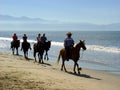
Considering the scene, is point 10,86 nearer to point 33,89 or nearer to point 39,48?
point 33,89

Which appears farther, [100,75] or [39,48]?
[39,48]

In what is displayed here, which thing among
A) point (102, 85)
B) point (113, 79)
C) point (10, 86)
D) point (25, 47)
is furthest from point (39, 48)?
point (10, 86)

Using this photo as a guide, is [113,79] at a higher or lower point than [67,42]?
lower

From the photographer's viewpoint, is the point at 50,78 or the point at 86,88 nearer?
the point at 86,88

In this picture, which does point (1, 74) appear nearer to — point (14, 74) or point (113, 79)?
point (14, 74)

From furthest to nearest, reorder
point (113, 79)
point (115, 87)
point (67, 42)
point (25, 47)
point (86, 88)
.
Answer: point (25, 47) → point (67, 42) → point (113, 79) → point (115, 87) → point (86, 88)

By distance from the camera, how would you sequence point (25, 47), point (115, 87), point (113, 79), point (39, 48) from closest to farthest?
point (115, 87) → point (113, 79) → point (39, 48) → point (25, 47)

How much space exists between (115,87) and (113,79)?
2.73 metres

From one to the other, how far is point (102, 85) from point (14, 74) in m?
3.89

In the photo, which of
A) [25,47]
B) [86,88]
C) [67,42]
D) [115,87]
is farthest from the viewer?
[25,47]

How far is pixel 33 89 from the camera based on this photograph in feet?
40.7

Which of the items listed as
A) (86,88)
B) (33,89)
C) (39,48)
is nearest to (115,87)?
(86,88)

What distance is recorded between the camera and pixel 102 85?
1492 centimetres

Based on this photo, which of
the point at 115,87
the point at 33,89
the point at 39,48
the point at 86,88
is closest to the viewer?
the point at 33,89
